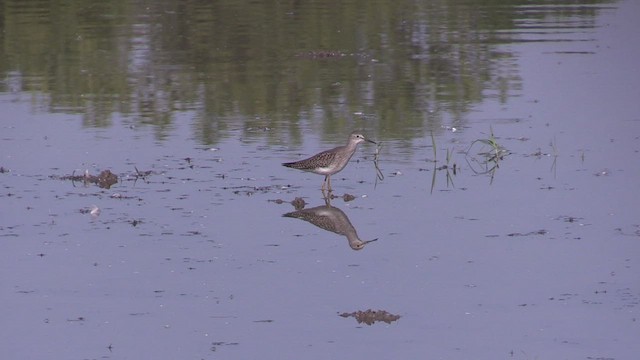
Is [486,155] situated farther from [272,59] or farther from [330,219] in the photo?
[272,59]

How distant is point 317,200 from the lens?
13719mm

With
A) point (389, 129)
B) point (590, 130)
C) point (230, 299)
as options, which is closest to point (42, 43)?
point (389, 129)

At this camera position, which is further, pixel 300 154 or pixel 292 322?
pixel 300 154

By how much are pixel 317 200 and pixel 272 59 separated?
10448mm

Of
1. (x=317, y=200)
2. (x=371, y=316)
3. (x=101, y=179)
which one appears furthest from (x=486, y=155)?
(x=371, y=316)

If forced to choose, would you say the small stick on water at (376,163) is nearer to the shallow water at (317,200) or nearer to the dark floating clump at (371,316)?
the shallow water at (317,200)

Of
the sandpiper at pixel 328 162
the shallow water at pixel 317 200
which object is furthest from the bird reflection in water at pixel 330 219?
the sandpiper at pixel 328 162

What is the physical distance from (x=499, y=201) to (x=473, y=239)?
4.94ft

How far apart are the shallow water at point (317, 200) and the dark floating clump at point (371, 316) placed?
0.11 ft

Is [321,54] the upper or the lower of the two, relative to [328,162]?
lower

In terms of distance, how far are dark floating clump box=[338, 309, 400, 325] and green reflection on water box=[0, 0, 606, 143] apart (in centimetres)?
716

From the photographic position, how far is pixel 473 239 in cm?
1205

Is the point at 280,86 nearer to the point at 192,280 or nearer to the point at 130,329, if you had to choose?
the point at 192,280

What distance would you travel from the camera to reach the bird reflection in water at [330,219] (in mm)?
12367
